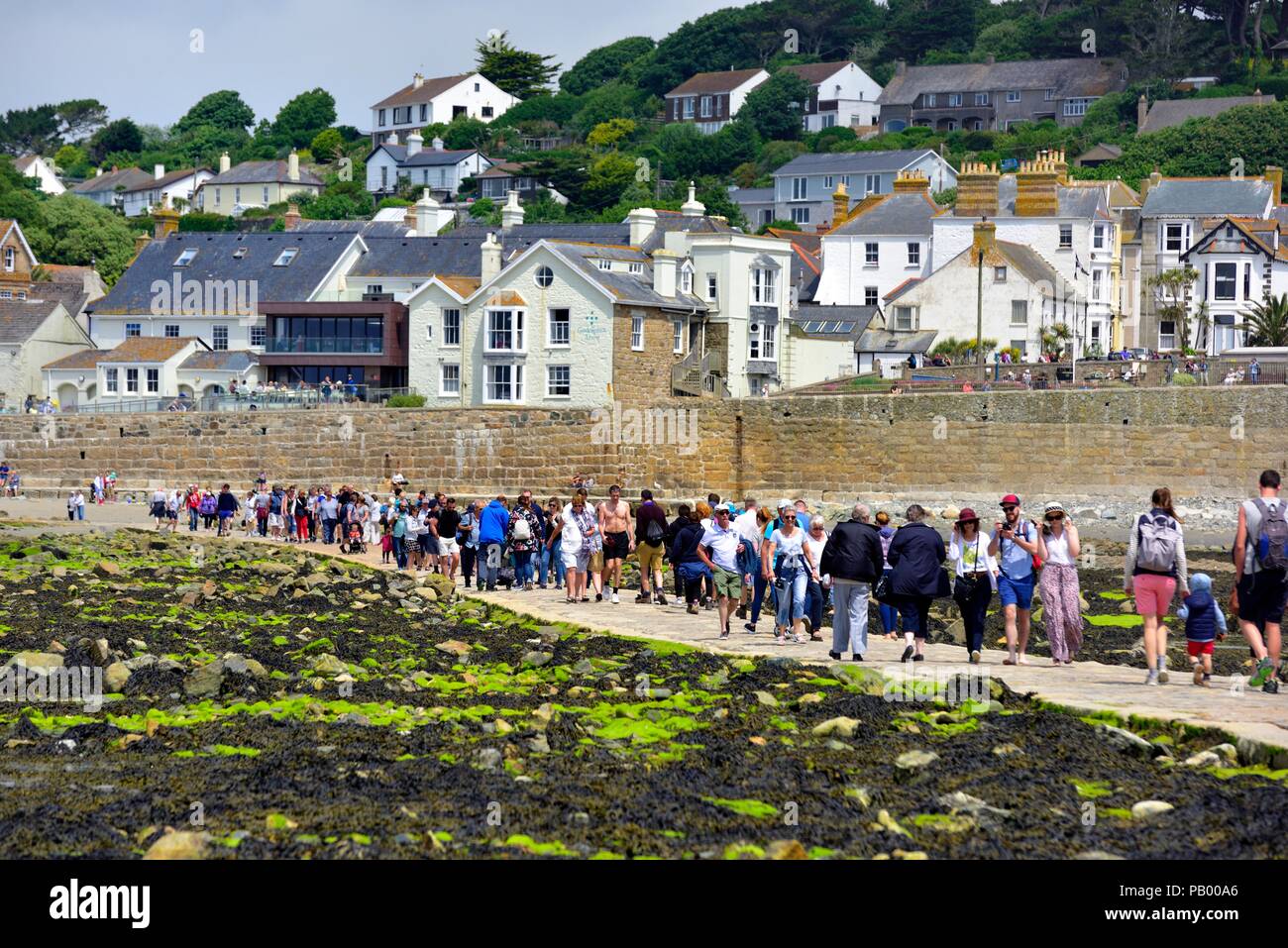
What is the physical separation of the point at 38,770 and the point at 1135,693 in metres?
8.66

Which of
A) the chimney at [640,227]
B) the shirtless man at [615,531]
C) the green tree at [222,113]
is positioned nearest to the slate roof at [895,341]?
the chimney at [640,227]

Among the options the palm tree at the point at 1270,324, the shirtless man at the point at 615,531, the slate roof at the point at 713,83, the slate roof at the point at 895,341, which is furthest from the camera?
the slate roof at the point at 713,83

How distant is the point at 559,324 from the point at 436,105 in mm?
64282

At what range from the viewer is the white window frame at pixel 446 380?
48344 millimetres

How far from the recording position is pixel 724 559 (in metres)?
19.3

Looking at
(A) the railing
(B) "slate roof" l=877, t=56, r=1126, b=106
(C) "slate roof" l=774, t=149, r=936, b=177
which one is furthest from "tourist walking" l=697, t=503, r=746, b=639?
(B) "slate roof" l=877, t=56, r=1126, b=106

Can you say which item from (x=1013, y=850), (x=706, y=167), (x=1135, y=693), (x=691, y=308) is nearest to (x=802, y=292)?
(x=691, y=308)

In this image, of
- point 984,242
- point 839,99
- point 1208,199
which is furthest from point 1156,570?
point 839,99

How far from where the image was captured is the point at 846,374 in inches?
2082

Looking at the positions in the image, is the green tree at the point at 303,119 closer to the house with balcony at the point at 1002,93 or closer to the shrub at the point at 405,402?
the house with balcony at the point at 1002,93

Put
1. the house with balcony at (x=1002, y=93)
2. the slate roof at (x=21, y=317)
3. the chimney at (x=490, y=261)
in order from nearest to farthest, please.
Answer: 1. the chimney at (x=490, y=261)
2. the slate roof at (x=21, y=317)
3. the house with balcony at (x=1002, y=93)

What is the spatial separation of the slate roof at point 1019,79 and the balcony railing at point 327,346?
2336 inches

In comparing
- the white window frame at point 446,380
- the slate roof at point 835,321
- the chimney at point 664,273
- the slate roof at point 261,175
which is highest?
the slate roof at point 261,175
